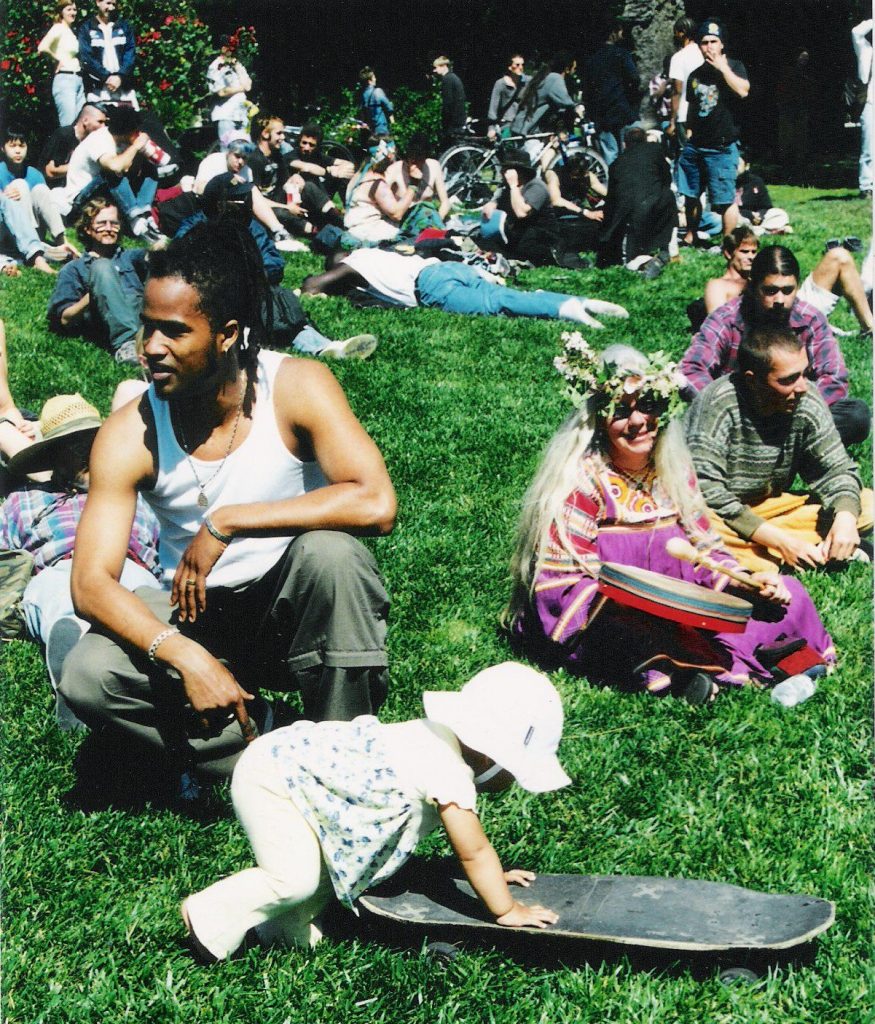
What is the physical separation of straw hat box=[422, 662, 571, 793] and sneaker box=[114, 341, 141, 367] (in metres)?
5.10

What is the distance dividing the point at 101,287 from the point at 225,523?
5.02 m

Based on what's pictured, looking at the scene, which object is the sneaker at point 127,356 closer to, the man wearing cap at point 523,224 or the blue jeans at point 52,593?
the blue jeans at point 52,593

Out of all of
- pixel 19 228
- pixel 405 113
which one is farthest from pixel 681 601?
pixel 405 113

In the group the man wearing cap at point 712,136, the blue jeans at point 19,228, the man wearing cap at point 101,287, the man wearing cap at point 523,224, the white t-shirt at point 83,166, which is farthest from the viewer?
the man wearing cap at point 712,136

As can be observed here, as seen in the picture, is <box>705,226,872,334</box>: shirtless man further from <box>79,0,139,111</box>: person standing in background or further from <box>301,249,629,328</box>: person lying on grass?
<box>79,0,139,111</box>: person standing in background

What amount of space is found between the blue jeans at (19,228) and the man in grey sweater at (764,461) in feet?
21.4

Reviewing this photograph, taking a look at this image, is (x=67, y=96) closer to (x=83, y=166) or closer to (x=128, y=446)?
(x=83, y=166)

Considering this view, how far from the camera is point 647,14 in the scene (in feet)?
58.3

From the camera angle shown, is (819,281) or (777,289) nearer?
(777,289)

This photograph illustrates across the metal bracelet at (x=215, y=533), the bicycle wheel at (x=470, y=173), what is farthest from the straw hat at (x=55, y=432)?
the bicycle wheel at (x=470, y=173)

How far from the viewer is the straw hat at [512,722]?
283cm

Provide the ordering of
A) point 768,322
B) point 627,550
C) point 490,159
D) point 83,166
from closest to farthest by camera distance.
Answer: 1. point 627,550
2. point 768,322
3. point 83,166
4. point 490,159

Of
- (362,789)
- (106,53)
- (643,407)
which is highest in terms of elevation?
(106,53)

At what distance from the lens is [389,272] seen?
9273 mm
